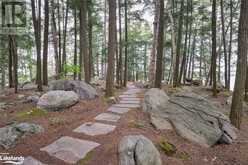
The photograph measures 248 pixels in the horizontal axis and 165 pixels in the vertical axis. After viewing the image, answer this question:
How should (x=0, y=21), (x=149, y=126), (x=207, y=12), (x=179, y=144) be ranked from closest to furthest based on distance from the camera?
(x=179, y=144) < (x=149, y=126) < (x=0, y=21) < (x=207, y=12)

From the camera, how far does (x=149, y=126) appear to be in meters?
5.99

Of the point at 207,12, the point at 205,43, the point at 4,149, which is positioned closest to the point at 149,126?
the point at 4,149

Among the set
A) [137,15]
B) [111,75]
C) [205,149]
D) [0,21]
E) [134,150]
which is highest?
[137,15]

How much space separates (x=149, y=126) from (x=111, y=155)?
1952mm

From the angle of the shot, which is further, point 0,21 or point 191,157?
point 0,21

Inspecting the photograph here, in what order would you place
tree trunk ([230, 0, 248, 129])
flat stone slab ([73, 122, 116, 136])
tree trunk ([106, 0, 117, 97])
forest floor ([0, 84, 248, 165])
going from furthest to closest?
tree trunk ([106, 0, 117, 97])
tree trunk ([230, 0, 248, 129])
flat stone slab ([73, 122, 116, 136])
forest floor ([0, 84, 248, 165])

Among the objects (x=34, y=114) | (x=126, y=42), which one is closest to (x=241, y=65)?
(x=34, y=114)

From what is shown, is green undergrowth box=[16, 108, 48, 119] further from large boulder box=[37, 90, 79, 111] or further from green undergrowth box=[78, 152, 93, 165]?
green undergrowth box=[78, 152, 93, 165]

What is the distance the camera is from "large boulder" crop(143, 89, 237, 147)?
580cm

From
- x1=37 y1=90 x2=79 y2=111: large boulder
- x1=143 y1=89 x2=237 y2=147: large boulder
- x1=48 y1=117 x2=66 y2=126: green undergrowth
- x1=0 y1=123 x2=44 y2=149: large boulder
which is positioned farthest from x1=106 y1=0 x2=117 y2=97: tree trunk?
x1=0 y1=123 x2=44 y2=149: large boulder

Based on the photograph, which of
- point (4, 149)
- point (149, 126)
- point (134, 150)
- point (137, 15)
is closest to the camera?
point (134, 150)

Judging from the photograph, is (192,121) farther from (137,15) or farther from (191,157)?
(137,15)

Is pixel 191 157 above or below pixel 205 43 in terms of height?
below

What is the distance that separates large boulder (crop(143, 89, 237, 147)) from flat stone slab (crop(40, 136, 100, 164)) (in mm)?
2626
